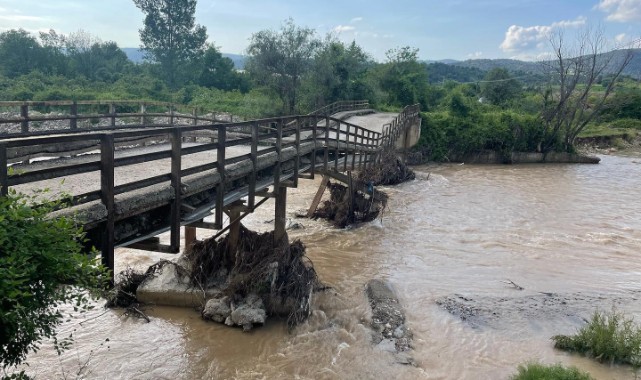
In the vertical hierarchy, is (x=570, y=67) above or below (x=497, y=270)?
above

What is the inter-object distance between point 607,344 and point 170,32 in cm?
7180

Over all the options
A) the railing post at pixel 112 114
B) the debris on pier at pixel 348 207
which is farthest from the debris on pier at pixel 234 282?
the debris on pier at pixel 348 207

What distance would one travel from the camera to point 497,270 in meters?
14.8

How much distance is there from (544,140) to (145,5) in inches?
2194

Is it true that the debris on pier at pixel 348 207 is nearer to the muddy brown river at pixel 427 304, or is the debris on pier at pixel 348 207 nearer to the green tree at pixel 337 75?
the muddy brown river at pixel 427 304

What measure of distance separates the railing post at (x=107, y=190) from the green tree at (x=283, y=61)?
108 feet

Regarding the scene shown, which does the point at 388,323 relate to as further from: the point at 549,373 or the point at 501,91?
the point at 501,91

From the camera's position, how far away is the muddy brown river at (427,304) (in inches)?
351

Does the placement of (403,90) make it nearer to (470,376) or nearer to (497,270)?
(497,270)

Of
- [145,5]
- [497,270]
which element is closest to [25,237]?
[497,270]

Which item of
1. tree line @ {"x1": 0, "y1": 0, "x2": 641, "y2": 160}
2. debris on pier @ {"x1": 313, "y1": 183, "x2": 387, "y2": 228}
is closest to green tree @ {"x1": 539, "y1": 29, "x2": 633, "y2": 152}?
tree line @ {"x1": 0, "y1": 0, "x2": 641, "y2": 160}

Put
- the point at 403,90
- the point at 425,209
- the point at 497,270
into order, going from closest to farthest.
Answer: the point at 497,270 → the point at 425,209 → the point at 403,90

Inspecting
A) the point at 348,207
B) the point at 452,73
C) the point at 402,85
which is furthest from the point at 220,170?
the point at 452,73

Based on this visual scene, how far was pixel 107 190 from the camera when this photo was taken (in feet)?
18.0
